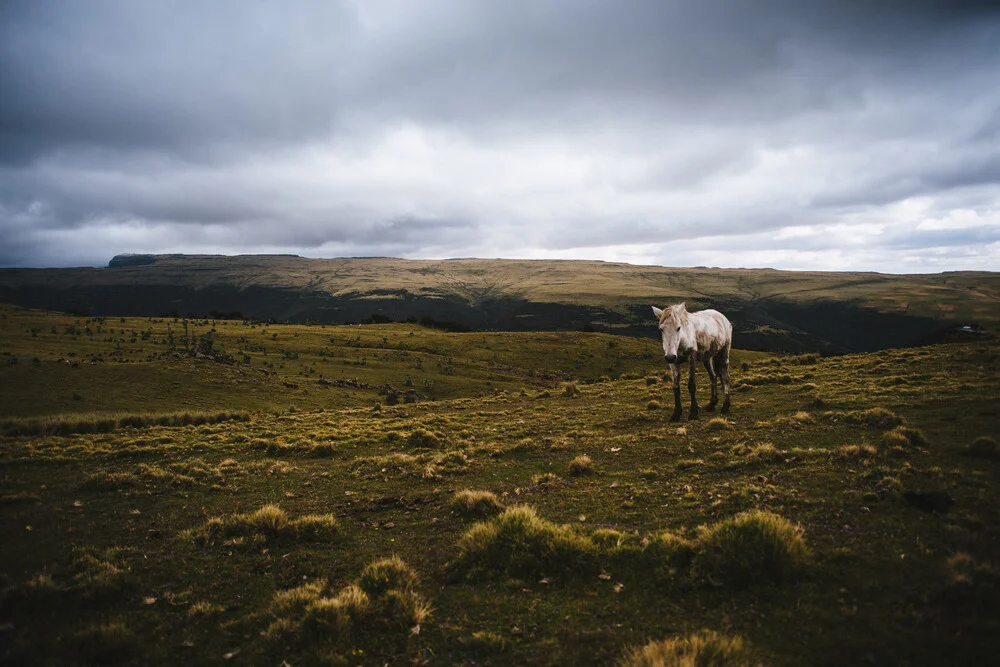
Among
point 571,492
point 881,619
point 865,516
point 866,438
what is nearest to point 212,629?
point 571,492

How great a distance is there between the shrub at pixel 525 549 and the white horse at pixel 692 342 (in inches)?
395

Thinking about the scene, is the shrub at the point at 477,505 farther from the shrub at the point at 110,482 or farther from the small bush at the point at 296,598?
the shrub at the point at 110,482

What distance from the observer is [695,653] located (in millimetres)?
4285

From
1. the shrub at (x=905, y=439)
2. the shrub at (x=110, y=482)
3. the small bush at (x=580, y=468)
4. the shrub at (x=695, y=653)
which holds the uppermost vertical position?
the shrub at (x=905, y=439)

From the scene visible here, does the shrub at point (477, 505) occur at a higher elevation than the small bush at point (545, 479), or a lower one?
higher

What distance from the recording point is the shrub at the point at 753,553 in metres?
5.74

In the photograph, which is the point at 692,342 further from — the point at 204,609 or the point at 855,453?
the point at 204,609

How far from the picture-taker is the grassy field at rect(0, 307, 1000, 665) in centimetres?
507

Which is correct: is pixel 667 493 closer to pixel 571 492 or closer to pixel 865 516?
pixel 571 492

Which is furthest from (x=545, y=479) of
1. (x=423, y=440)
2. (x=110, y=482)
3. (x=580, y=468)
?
(x=110, y=482)

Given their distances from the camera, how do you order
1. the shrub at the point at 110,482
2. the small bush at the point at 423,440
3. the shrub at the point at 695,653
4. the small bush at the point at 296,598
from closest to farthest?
the shrub at the point at 695,653 < the small bush at the point at 296,598 < the shrub at the point at 110,482 < the small bush at the point at 423,440

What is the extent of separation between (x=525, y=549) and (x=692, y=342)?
38.0ft

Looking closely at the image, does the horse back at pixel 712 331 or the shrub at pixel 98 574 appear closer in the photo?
the shrub at pixel 98 574

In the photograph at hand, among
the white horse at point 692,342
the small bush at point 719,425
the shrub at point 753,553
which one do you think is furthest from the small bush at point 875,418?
the shrub at point 753,553
